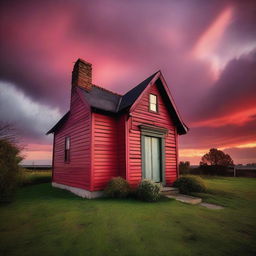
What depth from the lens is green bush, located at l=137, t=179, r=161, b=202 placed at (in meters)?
7.91

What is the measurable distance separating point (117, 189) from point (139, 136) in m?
3.57

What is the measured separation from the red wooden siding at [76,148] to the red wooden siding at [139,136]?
93.5 inches

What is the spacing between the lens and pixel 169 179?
12.0 meters

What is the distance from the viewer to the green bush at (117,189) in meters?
8.34

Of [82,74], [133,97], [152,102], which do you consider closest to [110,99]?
[133,97]

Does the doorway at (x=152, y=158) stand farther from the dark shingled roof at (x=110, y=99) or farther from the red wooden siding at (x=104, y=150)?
the dark shingled roof at (x=110, y=99)

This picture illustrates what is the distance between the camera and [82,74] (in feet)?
39.9

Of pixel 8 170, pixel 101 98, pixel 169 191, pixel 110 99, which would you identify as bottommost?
pixel 169 191

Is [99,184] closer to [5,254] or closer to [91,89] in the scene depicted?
[5,254]

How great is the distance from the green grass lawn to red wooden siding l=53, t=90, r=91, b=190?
3147 mm

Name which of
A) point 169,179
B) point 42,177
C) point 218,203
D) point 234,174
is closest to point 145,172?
point 169,179

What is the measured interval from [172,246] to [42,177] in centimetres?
1700

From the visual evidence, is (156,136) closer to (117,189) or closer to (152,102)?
(152,102)

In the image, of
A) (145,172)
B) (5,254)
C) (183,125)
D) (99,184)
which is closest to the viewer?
(5,254)
